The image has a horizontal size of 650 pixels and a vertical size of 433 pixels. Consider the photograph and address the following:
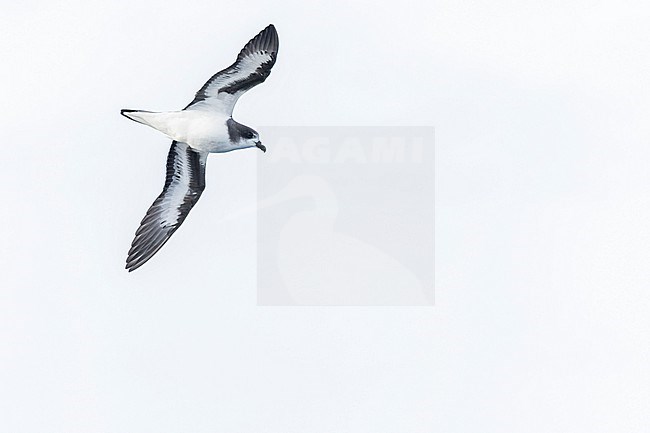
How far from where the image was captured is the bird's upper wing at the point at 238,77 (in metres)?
27.8

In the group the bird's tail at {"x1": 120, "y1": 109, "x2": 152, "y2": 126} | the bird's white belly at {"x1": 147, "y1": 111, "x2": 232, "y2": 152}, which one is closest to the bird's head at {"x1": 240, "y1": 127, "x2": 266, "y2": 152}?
the bird's white belly at {"x1": 147, "y1": 111, "x2": 232, "y2": 152}

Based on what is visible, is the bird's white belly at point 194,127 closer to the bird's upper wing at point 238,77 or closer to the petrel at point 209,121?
the petrel at point 209,121

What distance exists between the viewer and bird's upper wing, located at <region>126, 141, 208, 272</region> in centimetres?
2903

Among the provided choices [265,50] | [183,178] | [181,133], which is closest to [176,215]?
[183,178]

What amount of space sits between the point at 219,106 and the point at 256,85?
3.20 feet

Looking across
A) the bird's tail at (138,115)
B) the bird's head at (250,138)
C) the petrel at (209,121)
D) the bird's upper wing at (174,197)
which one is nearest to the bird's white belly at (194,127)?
the petrel at (209,121)

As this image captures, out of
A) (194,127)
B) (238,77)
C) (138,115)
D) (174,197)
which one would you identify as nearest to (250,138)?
(194,127)

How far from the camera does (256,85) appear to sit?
28.0 metres

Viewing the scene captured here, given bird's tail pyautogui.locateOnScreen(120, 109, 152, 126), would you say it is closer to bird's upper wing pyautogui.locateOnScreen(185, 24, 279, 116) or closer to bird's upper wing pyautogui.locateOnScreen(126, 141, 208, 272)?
bird's upper wing pyautogui.locateOnScreen(185, 24, 279, 116)

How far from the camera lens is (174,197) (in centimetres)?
2955

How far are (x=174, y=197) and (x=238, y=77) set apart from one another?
11.8ft

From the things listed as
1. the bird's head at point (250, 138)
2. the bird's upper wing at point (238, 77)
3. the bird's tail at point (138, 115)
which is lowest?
the bird's head at point (250, 138)

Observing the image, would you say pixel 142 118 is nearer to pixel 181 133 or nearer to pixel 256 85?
pixel 181 133

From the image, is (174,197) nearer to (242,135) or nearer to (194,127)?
(194,127)
